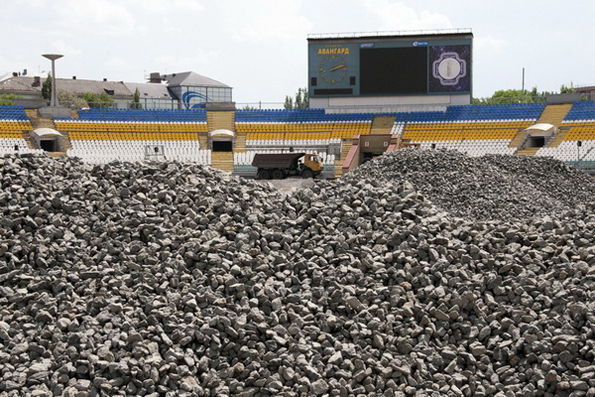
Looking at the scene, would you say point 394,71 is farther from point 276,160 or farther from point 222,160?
point 222,160

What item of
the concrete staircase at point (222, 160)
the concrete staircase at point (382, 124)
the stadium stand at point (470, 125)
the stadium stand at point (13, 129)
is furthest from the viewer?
the concrete staircase at point (382, 124)

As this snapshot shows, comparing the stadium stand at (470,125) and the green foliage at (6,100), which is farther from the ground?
the green foliage at (6,100)

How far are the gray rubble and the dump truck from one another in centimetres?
2597

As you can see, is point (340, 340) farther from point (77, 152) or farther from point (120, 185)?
point (77, 152)

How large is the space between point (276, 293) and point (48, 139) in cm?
3919

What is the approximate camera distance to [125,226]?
9.95 m

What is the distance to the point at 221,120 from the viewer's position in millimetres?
47938

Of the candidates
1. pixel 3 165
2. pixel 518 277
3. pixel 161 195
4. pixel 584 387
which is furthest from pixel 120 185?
pixel 584 387

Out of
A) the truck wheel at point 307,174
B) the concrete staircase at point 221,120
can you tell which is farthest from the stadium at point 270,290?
the concrete staircase at point 221,120

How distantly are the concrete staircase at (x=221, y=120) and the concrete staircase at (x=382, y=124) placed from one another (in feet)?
34.3

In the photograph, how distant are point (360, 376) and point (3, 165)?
7.60m

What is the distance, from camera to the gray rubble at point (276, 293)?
7770 millimetres

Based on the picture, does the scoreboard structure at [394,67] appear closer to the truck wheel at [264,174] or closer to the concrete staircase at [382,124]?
the concrete staircase at [382,124]

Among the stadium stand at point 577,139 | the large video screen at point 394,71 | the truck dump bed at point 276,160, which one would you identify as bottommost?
the truck dump bed at point 276,160
